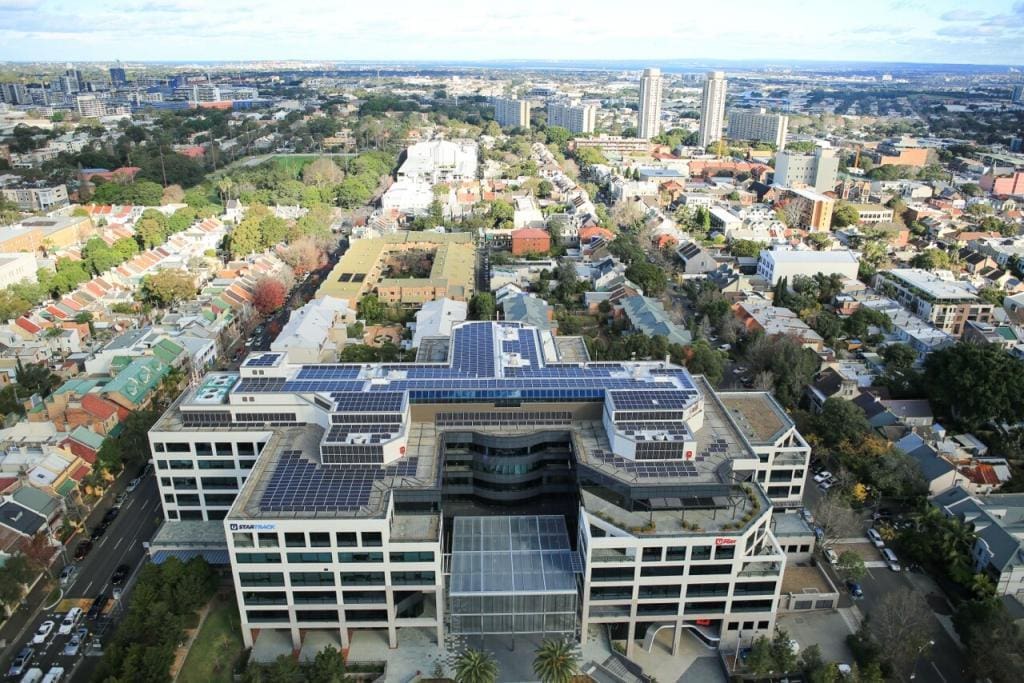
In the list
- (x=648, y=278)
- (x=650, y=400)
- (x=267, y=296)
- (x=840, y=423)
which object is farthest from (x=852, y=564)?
(x=267, y=296)

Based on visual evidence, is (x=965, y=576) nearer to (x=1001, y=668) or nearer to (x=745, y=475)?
(x=1001, y=668)

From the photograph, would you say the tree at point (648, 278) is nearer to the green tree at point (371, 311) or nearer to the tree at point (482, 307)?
the tree at point (482, 307)

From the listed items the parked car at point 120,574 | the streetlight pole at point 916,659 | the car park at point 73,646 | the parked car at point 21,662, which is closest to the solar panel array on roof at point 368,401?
the parked car at point 120,574

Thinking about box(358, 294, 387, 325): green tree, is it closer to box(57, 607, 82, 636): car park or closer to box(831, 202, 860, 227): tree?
box(57, 607, 82, 636): car park

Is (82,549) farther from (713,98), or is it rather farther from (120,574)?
(713,98)

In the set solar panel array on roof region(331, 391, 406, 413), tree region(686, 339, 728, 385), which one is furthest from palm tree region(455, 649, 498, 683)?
tree region(686, 339, 728, 385)

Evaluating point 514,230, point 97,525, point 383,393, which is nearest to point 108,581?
point 97,525

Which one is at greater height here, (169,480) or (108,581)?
(169,480)
